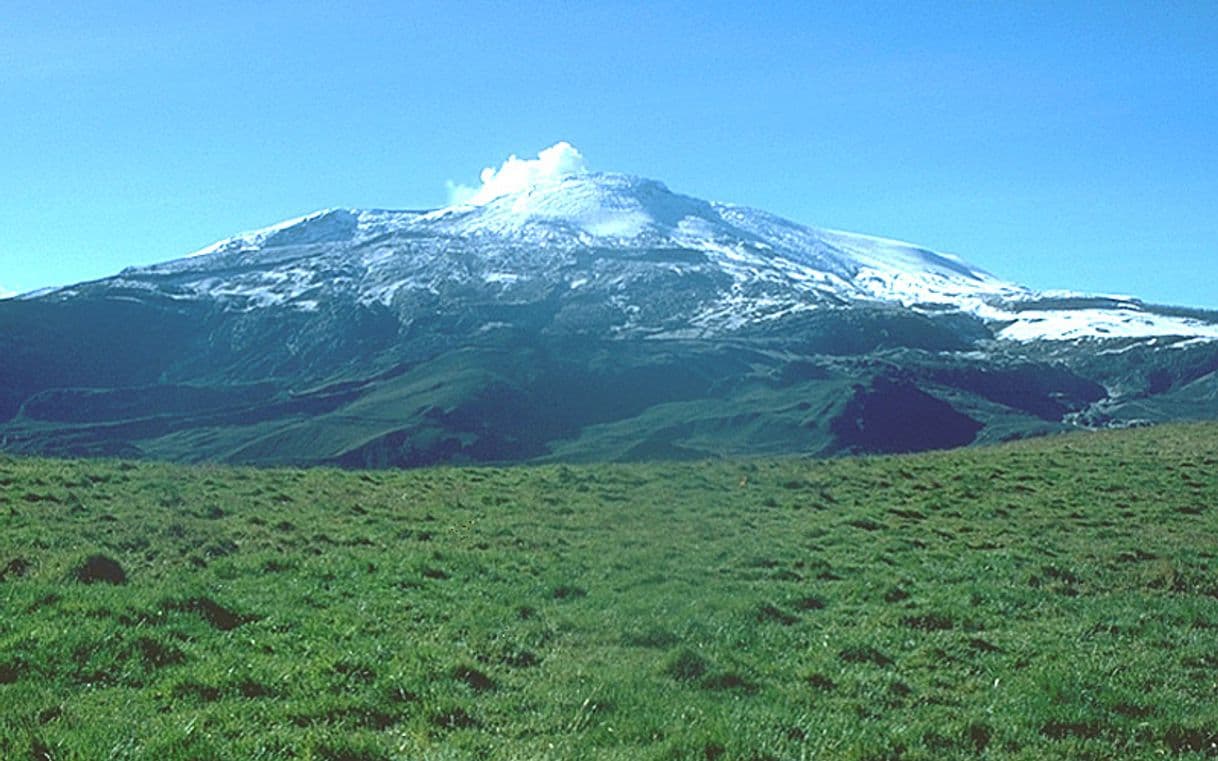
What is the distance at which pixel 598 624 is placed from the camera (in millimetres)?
14188

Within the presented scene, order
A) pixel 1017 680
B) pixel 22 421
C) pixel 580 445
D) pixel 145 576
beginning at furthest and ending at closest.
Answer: pixel 22 421
pixel 580 445
pixel 145 576
pixel 1017 680

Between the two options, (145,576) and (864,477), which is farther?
(864,477)

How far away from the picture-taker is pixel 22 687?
9.91m

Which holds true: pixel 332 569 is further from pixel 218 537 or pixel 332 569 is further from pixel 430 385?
pixel 430 385

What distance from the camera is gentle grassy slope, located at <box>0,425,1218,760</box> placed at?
31.7 ft

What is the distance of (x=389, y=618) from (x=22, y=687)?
5.15 m

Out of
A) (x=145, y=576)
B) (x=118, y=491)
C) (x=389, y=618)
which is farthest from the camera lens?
(x=118, y=491)

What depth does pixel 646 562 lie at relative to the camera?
18.9m

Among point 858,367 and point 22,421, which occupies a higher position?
point 858,367

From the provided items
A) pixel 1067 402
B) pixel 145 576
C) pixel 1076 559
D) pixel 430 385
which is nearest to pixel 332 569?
pixel 145 576

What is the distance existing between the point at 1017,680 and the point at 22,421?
198m

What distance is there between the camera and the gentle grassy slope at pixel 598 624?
9.67 metres

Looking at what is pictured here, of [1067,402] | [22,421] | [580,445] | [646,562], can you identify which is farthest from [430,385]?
[646,562]

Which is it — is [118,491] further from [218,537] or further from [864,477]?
[864,477]
